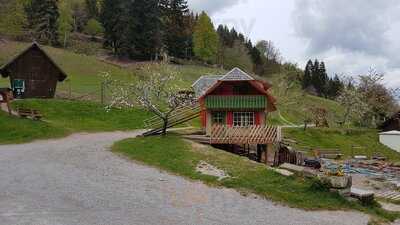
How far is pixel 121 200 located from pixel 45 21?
8820cm

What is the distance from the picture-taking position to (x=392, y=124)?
62.2 m

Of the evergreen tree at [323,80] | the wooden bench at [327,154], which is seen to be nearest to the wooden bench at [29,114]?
the wooden bench at [327,154]

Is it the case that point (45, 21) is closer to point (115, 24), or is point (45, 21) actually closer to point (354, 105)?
point (115, 24)

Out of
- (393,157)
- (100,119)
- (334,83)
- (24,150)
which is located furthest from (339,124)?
(334,83)

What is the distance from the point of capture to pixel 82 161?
78.1ft

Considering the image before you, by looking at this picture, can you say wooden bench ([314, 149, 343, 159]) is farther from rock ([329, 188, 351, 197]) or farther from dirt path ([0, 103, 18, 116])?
dirt path ([0, 103, 18, 116])

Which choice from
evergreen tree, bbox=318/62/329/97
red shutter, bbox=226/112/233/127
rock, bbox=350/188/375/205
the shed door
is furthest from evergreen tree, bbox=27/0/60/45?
rock, bbox=350/188/375/205

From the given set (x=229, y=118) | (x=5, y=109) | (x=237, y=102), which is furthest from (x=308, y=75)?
(x=237, y=102)

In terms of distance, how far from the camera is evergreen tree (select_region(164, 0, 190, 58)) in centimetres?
10406

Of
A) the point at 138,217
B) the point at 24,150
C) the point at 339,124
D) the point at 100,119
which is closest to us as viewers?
the point at 138,217

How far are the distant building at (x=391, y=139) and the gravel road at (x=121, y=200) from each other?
40421 mm

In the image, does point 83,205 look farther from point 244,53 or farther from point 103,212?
point 244,53

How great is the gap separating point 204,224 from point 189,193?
12.7 ft

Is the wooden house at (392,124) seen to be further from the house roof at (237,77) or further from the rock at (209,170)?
the rock at (209,170)
